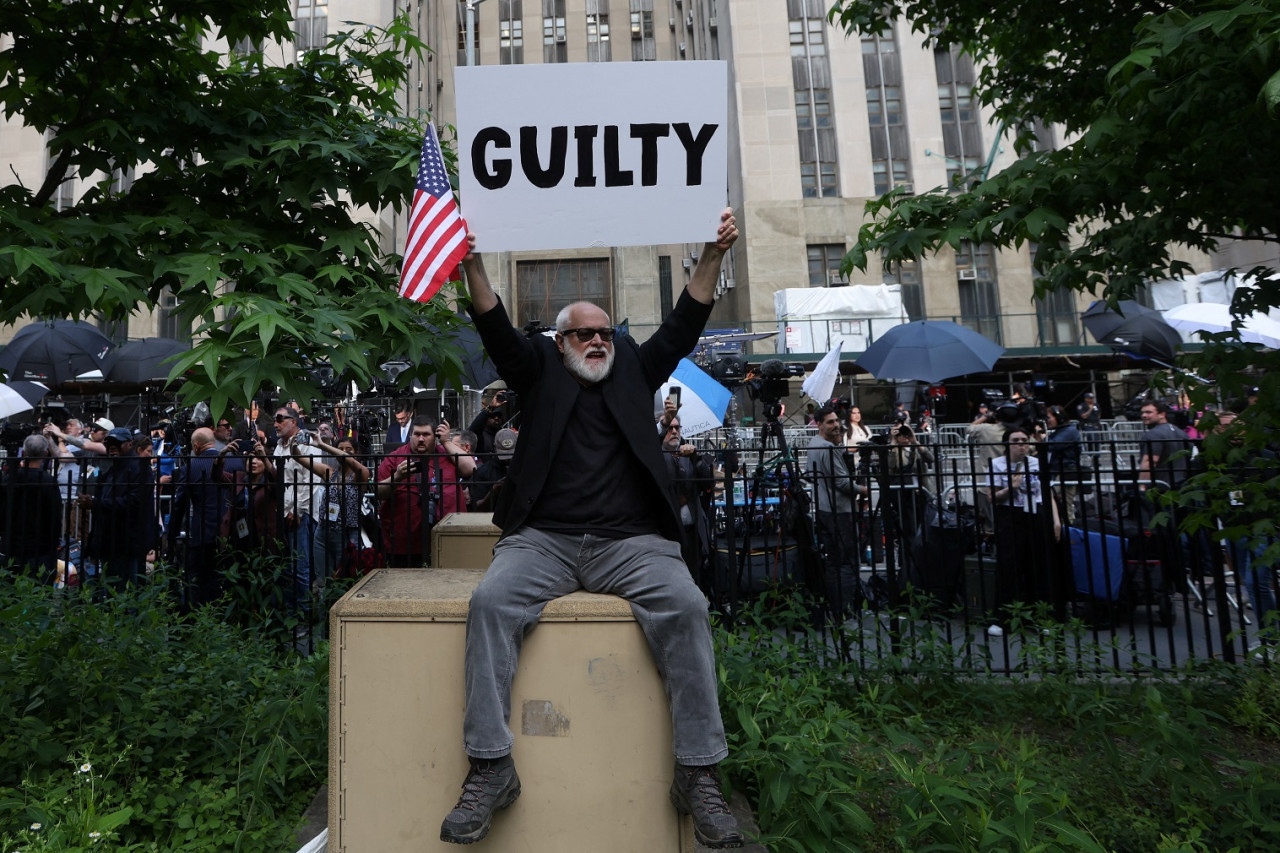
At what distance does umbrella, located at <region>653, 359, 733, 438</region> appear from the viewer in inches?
444

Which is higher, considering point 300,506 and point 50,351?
point 50,351

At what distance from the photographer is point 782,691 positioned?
4.84 meters

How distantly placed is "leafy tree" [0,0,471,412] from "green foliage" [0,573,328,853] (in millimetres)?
2119

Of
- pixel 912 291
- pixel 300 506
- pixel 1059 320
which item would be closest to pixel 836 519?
pixel 300 506

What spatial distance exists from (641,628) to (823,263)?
3541cm

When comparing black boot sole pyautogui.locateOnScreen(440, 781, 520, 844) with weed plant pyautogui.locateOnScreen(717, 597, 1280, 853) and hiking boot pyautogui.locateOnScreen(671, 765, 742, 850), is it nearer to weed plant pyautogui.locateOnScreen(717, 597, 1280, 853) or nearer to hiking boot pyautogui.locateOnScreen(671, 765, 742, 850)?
hiking boot pyautogui.locateOnScreen(671, 765, 742, 850)

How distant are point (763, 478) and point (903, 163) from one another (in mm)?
33408

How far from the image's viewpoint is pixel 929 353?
14992 mm

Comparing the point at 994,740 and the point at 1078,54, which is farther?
the point at 1078,54

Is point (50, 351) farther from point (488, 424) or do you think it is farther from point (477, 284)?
point (477, 284)

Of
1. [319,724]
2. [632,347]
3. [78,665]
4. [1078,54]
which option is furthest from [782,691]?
[1078,54]

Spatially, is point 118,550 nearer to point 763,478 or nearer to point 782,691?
point 763,478

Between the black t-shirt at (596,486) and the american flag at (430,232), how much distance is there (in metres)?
0.93

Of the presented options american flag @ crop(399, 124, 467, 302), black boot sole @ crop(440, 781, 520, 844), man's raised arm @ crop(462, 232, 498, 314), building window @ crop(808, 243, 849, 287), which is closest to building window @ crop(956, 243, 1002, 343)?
building window @ crop(808, 243, 849, 287)
